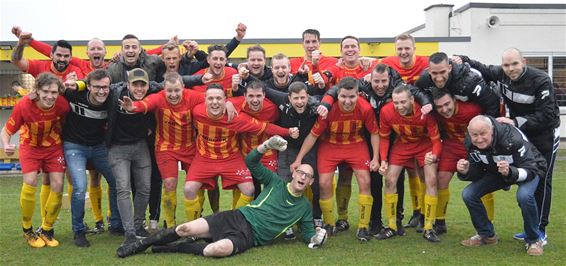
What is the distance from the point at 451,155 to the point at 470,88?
2.68 feet

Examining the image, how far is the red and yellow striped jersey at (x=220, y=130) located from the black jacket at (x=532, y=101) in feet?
8.10

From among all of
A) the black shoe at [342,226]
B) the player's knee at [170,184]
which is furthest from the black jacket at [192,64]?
the black shoe at [342,226]

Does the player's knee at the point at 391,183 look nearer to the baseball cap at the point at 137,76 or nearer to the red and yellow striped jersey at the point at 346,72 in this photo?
the red and yellow striped jersey at the point at 346,72

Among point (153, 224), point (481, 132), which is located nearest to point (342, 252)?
point (481, 132)

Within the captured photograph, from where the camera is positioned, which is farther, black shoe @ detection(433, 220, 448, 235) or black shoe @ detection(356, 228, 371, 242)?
black shoe @ detection(433, 220, 448, 235)

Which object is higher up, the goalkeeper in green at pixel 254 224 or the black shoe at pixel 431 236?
the goalkeeper in green at pixel 254 224

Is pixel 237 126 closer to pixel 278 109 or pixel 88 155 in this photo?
pixel 278 109

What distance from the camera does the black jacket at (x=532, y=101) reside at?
598cm

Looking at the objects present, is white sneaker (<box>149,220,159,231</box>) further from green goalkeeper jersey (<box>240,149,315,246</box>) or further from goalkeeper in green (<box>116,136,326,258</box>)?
green goalkeeper jersey (<box>240,149,315,246</box>)

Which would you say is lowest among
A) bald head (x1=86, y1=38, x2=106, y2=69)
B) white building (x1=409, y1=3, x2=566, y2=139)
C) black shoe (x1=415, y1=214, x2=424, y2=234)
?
black shoe (x1=415, y1=214, x2=424, y2=234)

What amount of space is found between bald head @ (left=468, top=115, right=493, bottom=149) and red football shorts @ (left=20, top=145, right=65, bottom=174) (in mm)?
4401

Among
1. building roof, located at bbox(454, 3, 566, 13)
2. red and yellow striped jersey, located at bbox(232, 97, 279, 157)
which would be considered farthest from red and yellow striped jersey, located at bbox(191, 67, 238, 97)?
building roof, located at bbox(454, 3, 566, 13)

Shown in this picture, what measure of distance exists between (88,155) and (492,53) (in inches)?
715

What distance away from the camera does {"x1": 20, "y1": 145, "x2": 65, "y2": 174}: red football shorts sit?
6.34m
